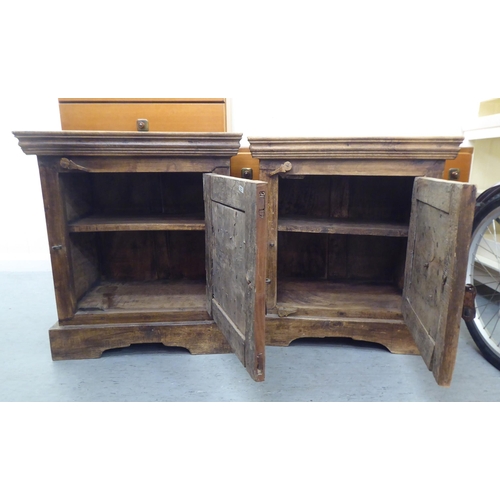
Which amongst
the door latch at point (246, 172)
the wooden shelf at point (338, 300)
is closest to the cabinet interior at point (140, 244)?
the door latch at point (246, 172)

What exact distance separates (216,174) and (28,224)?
179 cm

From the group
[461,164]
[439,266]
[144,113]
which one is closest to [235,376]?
[439,266]

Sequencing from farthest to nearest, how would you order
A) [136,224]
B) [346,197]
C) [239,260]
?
[346,197] < [136,224] < [239,260]

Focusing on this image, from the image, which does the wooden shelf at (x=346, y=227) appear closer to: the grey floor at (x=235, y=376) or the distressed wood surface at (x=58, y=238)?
the grey floor at (x=235, y=376)

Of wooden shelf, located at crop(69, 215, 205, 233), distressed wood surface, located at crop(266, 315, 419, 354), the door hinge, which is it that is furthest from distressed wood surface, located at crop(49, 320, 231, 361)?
the door hinge

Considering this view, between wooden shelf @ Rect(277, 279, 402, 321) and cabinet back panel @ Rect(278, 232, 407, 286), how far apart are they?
8 centimetres

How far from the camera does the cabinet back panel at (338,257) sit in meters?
1.89

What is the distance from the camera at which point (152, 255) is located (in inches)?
74.7

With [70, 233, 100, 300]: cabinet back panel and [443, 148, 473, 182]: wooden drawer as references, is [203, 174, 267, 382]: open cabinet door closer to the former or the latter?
[70, 233, 100, 300]: cabinet back panel

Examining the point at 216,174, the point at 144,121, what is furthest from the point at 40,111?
the point at 216,174

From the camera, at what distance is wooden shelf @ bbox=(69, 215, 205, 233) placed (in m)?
1.46

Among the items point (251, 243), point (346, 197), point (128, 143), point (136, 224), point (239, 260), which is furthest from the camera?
point (346, 197)

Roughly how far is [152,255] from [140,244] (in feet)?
0.26

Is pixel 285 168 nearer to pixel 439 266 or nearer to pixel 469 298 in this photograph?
pixel 439 266
